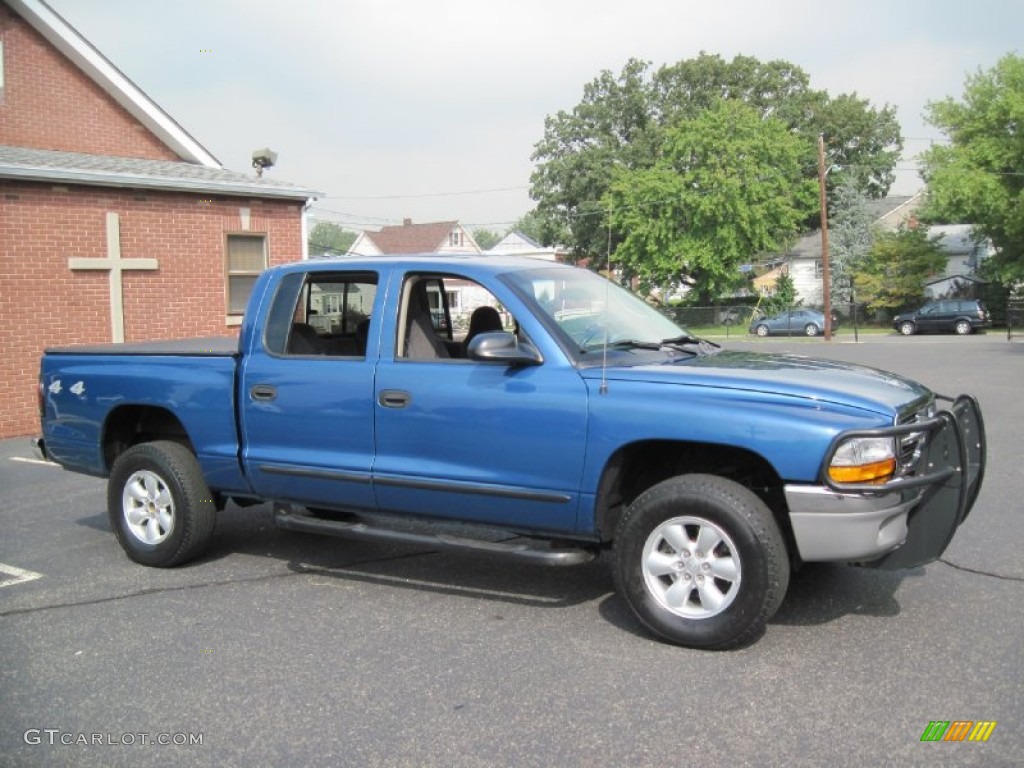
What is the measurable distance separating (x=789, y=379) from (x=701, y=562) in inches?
36.7

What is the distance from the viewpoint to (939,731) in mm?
3371

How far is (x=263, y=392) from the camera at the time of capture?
5309 mm

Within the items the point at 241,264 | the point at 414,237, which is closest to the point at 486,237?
the point at 414,237

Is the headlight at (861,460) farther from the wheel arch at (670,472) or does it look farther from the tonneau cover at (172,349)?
the tonneau cover at (172,349)

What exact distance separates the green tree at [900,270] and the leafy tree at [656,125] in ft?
49.4

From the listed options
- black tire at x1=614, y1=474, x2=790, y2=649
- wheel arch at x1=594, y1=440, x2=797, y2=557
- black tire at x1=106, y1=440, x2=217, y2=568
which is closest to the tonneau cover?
black tire at x1=106, y1=440, x2=217, y2=568

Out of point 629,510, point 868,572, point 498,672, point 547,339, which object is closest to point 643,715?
point 498,672

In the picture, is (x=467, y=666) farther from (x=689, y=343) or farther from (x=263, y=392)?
(x=689, y=343)

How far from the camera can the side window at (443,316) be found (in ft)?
16.7

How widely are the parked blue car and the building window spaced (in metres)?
31.7

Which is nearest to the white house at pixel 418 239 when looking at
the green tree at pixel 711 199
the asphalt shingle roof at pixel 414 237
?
the asphalt shingle roof at pixel 414 237

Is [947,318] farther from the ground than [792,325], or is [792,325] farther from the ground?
[947,318]

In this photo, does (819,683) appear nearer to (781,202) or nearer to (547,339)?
(547,339)

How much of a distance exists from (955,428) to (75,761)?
12.7ft
